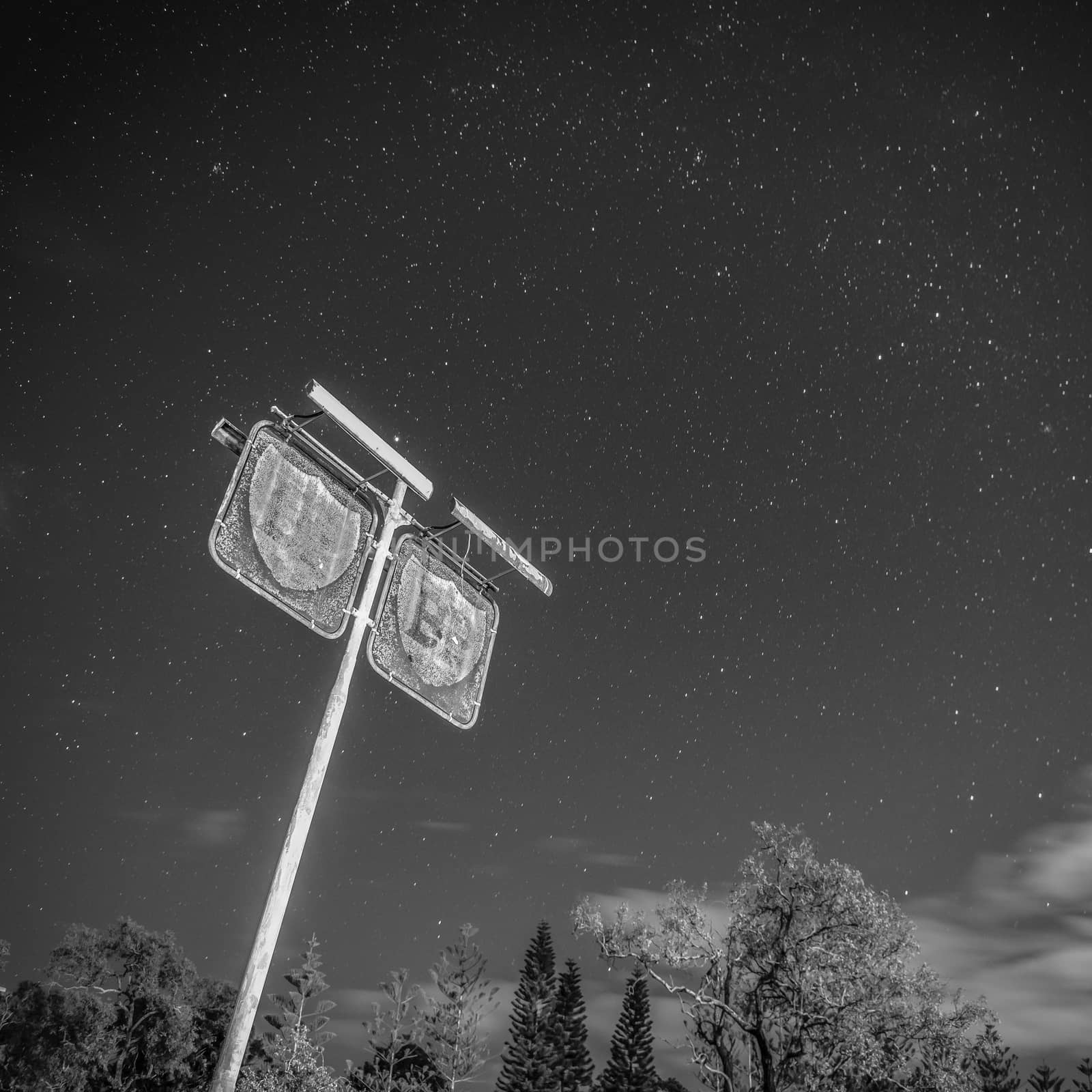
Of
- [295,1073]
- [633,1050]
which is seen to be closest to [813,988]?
[295,1073]

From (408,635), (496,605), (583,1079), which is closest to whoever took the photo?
(408,635)

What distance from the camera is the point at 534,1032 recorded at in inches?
1921

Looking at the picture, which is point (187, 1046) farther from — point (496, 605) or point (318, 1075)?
point (496, 605)

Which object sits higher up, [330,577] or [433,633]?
[433,633]

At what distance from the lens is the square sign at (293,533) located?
444 cm

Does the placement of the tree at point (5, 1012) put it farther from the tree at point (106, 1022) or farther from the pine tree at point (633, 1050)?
the pine tree at point (633, 1050)

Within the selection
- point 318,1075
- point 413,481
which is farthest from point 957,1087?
point 413,481

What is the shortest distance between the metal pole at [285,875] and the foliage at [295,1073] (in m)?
21.8

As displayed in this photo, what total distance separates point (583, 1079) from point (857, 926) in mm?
39795

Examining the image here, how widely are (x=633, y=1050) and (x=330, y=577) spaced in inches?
2191

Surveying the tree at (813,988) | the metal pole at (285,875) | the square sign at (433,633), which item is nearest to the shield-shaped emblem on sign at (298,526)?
the metal pole at (285,875)

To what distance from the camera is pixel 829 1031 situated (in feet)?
56.6

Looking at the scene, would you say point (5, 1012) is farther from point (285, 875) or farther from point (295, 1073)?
point (285, 875)

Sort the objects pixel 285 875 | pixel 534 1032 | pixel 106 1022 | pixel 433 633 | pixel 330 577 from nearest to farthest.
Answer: pixel 285 875 → pixel 330 577 → pixel 433 633 → pixel 106 1022 → pixel 534 1032
